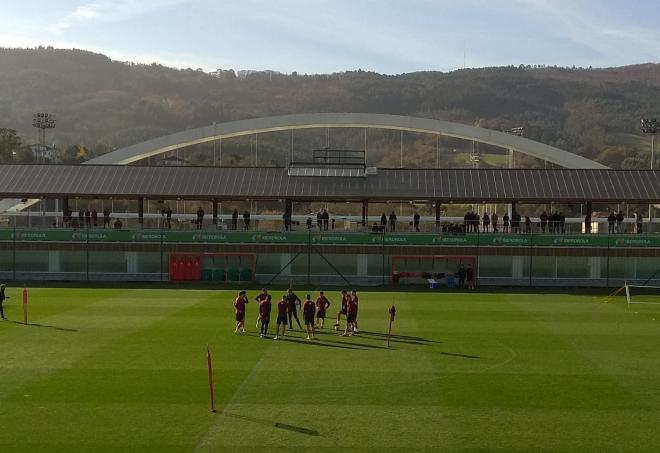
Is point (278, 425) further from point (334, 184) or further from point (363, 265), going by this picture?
point (334, 184)

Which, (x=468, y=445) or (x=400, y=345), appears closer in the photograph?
(x=468, y=445)

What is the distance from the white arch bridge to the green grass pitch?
1455 inches

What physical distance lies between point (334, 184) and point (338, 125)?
1890cm

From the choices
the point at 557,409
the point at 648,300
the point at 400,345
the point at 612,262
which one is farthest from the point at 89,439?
the point at 612,262

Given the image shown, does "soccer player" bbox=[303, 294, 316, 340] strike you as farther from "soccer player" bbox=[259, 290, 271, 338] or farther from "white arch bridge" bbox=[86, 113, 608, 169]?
"white arch bridge" bbox=[86, 113, 608, 169]

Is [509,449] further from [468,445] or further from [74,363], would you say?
[74,363]

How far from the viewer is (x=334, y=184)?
55438 mm

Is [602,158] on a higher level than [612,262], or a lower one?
higher

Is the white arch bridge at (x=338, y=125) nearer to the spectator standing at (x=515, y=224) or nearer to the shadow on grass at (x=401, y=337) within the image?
the spectator standing at (x=515, y=224)

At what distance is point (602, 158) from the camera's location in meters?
155

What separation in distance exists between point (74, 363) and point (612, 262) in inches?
1470

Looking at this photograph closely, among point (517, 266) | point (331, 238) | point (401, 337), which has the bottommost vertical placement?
point (401, 337)

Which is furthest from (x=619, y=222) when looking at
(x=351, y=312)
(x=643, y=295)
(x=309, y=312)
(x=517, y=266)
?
(x=309, y=312)

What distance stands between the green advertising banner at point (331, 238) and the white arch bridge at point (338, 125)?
58.1 feet
